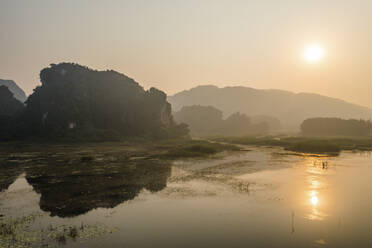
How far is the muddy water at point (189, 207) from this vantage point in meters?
17.4

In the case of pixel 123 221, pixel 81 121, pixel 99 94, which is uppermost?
pixel 99 94

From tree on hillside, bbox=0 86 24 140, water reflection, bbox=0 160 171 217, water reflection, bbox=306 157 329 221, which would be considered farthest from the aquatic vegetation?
tree on hillside, bbox=0 86 24 140

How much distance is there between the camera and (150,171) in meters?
42.0

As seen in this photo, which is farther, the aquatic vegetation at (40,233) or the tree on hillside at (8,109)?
the tree on hillside at (8,109)

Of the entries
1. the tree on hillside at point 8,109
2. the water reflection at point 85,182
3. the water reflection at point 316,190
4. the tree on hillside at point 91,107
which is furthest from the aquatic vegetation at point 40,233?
the tree on hillside at point 8,109

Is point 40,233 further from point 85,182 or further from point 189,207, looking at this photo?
point 85,182

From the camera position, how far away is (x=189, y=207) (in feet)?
79.4

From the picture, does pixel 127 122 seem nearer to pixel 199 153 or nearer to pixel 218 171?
pixel 199 153

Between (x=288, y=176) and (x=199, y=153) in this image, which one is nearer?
(x=288, y=176)

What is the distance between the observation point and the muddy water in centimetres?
1742

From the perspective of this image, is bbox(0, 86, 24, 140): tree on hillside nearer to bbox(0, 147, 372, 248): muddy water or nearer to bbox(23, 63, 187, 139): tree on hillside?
bbox(23, 63, 187, 139): tree on hillside

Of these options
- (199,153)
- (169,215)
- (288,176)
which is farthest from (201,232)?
(199,153)

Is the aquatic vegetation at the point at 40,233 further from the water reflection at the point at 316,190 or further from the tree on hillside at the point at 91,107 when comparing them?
the tree on hillside at the point at 91,107

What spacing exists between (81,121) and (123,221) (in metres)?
113
